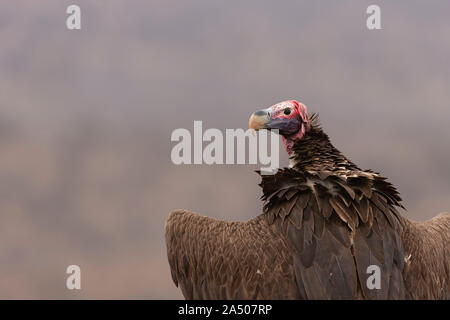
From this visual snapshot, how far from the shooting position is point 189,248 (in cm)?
932

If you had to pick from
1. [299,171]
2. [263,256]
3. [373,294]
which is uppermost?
[299,171]

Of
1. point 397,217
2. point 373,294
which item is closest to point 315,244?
point 373,294

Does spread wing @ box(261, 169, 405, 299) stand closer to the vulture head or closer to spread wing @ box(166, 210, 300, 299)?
spread wing @ box(166, 210, 300, 299)

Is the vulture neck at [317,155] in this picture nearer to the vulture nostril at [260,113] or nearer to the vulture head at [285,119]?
the vulture head at [285,119]

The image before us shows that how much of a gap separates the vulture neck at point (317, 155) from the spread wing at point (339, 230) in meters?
0.57

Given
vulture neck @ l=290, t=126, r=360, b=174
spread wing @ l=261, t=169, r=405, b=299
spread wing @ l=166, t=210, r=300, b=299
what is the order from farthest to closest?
vulture neck @ l=290, t=126, r=360, b=174, spread wing @ l=166, t=210, r=300, b=299, spread wing @ l=261, t=169, r=405, b=299

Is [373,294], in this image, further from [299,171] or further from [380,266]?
[299,171]

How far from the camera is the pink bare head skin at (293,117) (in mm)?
11030

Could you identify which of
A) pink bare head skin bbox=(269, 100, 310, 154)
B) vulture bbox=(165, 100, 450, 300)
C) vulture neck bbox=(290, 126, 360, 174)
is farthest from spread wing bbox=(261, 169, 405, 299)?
pink bare head skin bbox=(269, 100, 310, 154)

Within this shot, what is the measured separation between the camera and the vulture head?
11.1 meters

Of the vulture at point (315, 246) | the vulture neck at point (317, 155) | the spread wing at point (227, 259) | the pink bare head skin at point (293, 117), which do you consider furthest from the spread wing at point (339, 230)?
the pink bare head skin at point (293, 117)

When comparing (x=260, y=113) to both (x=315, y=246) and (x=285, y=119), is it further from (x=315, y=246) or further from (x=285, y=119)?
(x=315, y=246)

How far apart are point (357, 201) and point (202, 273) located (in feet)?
9.52

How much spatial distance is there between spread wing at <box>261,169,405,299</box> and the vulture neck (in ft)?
1.87
